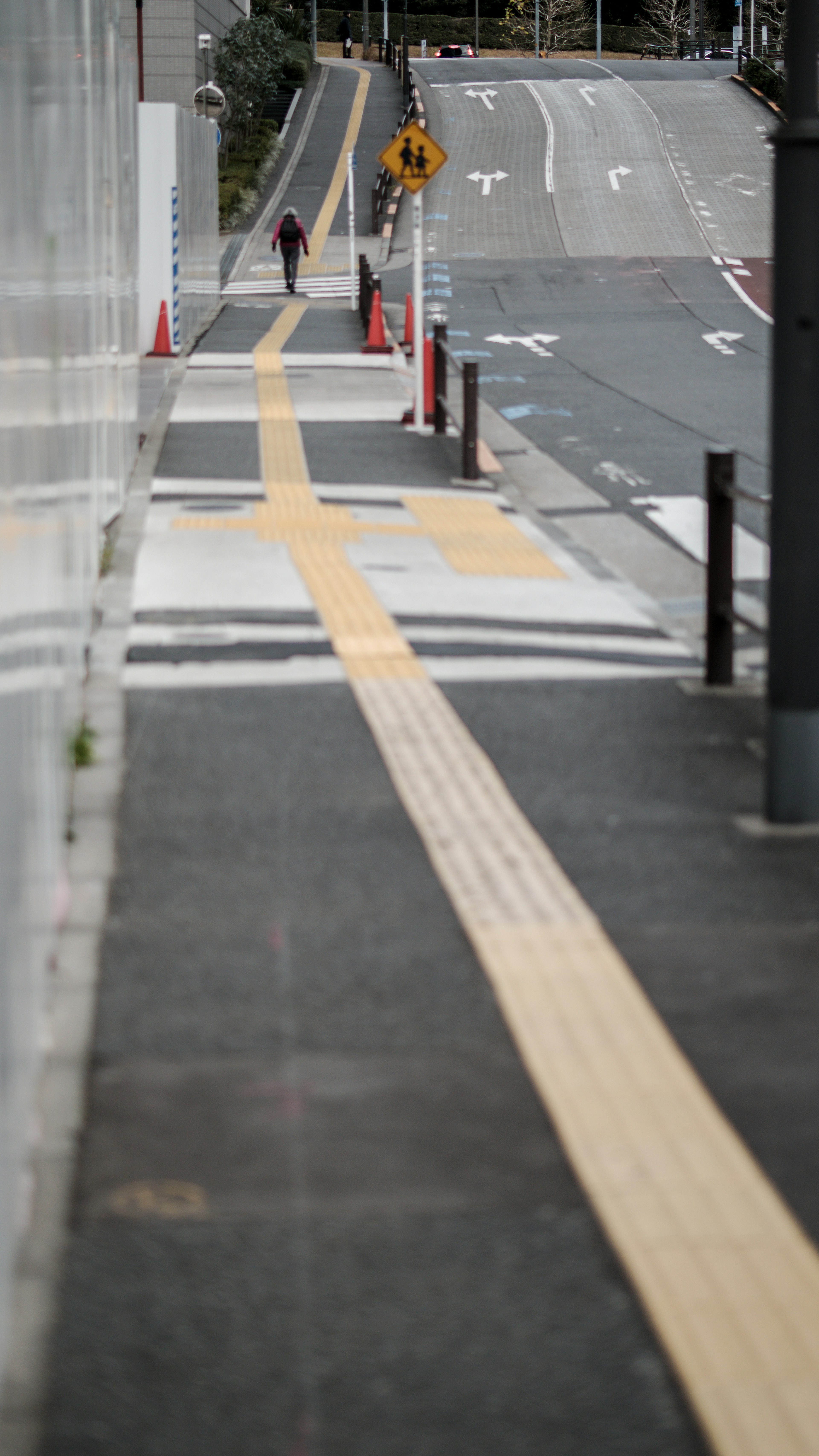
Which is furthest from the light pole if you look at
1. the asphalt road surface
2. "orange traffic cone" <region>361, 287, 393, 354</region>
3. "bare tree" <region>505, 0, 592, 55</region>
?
"bare tree" <region>505, 0, 592, 55</region>

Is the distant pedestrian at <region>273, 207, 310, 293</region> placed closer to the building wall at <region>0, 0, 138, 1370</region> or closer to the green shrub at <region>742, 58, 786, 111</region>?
the building wall at <region>0, 0, 138, 1370</region>

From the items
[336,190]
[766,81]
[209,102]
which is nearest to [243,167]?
[336,190]

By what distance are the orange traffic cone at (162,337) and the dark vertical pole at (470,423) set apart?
10149mm

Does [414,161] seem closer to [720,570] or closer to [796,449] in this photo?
[720,570]

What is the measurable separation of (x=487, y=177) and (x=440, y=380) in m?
30.9

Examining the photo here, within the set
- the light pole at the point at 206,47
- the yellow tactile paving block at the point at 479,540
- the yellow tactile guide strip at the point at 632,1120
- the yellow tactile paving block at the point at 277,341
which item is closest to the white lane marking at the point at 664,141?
the yellow tactile paving block at the point at 277,341

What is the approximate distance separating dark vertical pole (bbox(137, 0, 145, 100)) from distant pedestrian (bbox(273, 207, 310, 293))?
356cm

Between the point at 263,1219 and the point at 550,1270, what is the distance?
559mm

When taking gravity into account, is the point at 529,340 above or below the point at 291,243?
below

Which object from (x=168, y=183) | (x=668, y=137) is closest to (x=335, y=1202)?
(x=168, y=183)

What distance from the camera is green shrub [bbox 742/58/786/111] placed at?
55125mm

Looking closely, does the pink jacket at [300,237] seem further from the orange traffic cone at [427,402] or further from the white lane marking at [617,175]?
the orange traffic cone at [427,402]

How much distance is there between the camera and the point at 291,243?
111 ft

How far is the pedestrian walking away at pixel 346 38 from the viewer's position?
289 ft
